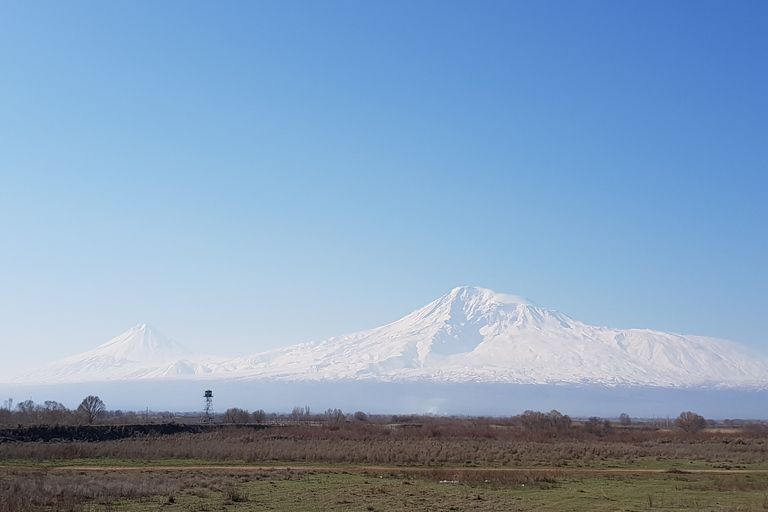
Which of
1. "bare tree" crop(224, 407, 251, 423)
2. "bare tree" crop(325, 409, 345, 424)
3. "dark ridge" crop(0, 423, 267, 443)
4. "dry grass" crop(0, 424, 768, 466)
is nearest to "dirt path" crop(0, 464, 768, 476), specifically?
"dry grass" crop(0, 424, 768, 466)

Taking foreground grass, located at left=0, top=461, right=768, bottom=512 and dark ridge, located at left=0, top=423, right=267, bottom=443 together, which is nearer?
foreground grass, located at left=0, top=461, right=768, bottom=512

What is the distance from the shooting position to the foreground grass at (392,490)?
22344 millimetres

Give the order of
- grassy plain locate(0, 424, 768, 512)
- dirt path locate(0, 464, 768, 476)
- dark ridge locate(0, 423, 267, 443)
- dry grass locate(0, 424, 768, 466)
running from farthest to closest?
1. dark ridge locate(0, 423, 267, 443)
2. dry grass locate(0, 424, 768, 466)
3. dirt path locate(0, 464, 768, 476)
4. grassy plain locate(0, 424, 768, 512)

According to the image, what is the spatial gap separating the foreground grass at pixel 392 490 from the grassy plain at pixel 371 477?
5 cm

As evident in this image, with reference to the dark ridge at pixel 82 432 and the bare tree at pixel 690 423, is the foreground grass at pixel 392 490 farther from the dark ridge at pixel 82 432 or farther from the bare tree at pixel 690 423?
the bare tree at pixel 690 423

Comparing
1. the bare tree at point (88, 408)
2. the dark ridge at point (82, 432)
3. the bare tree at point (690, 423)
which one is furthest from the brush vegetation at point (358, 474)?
the bare tree at point (690, 423)

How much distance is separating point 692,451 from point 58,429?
55122 mm

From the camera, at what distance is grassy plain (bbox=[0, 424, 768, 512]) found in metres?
23.0

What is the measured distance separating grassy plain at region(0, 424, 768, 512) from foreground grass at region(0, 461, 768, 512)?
5 cm

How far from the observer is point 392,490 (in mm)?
27609

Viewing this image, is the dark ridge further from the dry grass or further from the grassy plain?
the grassy plain

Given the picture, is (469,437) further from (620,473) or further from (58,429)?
(58,429)

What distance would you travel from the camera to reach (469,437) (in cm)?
6775

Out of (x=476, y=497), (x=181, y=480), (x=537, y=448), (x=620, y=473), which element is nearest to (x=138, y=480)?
(x=181, y=480)
